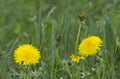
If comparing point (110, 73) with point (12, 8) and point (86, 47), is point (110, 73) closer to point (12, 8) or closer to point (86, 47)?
point (86, 47)

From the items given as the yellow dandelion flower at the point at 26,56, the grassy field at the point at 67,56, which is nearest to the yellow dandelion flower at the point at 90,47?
the grassy field at the point at 67,56

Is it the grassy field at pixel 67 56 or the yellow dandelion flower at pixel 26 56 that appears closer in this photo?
the yellow dandelion flower at pixel 26 56

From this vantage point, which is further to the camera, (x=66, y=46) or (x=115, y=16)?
(x=115, y=16)

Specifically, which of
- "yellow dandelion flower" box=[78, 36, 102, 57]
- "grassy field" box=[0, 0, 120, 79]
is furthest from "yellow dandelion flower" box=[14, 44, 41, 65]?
"yellow dandelion flower" box=[78, 36, 102, 57]

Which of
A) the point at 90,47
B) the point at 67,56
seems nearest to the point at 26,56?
the point at 90,47

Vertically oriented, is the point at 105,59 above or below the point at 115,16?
below

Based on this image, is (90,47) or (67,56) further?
(67,56)

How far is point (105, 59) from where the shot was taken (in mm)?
2023

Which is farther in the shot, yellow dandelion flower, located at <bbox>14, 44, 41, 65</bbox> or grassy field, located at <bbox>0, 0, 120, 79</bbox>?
grassy field, located at <bbox>0, 0, 120, 79</bbox>

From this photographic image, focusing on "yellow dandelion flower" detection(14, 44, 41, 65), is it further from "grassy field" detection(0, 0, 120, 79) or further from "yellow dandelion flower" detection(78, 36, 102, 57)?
"yellow dandelion flower" detection(78, 36, 102, 57)

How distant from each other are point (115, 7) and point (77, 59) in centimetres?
121

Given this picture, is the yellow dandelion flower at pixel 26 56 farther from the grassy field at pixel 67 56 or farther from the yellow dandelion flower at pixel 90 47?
the yellow dandelion flower at pixel 90 47

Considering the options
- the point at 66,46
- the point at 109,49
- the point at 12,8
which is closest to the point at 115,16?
the point at 66,46

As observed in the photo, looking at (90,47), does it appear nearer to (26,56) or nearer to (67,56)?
(26,56)
